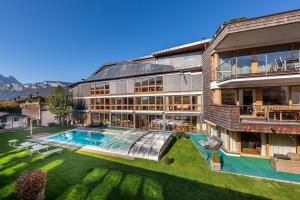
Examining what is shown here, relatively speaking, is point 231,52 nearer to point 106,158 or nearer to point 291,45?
point 291,45

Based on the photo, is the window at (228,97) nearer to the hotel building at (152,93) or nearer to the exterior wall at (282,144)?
the exterior wall at (282,144)

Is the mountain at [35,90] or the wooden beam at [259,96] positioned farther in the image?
the mountain at [35,90]

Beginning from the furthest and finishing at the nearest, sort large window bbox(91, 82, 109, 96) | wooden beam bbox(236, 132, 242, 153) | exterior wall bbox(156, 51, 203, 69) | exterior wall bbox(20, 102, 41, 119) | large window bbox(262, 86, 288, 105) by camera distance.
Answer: exterior wall bbox(20, 102, 41, 119) → large window bbox(91, 82, 109, 96) → exterior wall bbox(156, 51, 203, 69) → wooden beam bbox(236, 132, 242, 153) → large window bbox(262, 86, 288, 105)

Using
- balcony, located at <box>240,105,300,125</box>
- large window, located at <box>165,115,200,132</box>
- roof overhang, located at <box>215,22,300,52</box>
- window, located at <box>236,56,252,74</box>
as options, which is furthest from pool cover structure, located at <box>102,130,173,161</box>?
roof overhang, located at <box>215,22,300,52</box>

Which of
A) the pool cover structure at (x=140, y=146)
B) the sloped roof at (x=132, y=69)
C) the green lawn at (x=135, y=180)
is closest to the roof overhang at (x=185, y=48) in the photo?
the sloped roof at (x=132, y=69)

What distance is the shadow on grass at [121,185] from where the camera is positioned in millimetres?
7754

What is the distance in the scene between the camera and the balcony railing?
36.8 ft

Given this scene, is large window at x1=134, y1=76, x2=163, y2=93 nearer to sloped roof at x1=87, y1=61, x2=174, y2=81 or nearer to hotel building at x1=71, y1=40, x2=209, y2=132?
hotel building at x1=71, y1=40, x2=209, y2=132

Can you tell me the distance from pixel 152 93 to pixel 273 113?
14506mm

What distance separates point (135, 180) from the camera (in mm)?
9156

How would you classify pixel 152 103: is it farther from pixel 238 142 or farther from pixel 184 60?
pixel 238 142

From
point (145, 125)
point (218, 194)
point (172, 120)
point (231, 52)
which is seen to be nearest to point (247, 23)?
point (231, 52)

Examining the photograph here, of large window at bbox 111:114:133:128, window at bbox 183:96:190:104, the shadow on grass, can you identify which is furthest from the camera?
large window at bbox 111:114:133:128

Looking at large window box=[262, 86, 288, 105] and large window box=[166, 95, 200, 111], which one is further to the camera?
large window box=[166, 95, 200, 111]
